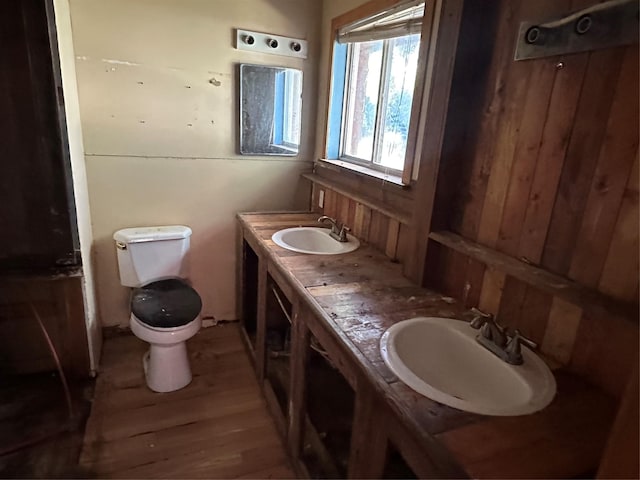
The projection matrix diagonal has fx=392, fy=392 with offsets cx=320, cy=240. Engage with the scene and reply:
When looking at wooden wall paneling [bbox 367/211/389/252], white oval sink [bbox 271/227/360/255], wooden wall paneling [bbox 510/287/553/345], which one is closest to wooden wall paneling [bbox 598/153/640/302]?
wooden wall paneling [bbox 510/287/553/345]

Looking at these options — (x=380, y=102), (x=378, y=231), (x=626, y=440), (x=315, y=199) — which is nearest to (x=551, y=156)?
(x=626, y=440)

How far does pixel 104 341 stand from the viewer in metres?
2.50

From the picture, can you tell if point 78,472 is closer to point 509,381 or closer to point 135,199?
point 135,199

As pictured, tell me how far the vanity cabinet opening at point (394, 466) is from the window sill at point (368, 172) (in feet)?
3.54

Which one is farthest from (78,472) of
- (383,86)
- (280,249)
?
(383,86)

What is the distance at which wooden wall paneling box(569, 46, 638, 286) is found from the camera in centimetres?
93

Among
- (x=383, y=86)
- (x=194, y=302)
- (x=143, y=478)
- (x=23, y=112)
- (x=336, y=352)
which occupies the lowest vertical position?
(x=143, y=478)

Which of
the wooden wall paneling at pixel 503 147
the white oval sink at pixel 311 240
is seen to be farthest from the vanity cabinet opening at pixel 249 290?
the wooden wall paneling at pixel 503 147

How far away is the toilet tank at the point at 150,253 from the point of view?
2.24 meters

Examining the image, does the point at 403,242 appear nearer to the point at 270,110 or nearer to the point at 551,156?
the point at 551,156

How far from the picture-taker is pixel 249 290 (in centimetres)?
261

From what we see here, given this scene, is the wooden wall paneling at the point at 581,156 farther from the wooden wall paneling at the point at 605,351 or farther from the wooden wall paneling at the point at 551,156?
the wooden wall paneling at the point at 605,351

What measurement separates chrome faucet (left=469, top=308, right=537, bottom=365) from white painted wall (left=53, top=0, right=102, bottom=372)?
6.12ft

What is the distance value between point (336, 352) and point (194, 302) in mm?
1152
